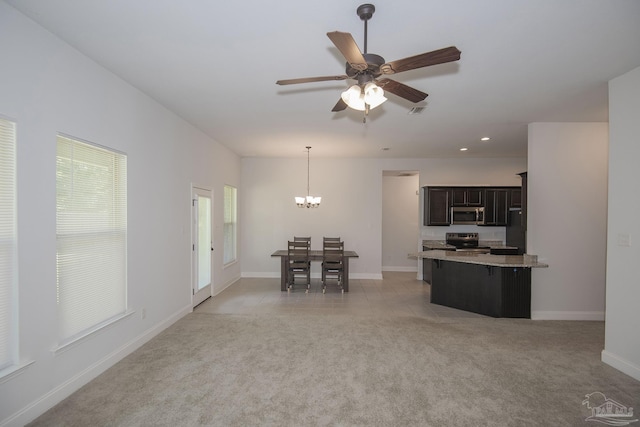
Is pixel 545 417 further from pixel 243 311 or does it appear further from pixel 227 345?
pixel 243 311

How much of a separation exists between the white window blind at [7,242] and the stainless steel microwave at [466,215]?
7068mm

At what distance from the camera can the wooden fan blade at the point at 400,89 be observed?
210 centimetres

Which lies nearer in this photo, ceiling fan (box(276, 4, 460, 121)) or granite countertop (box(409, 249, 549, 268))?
ceiling fan (box(276, 4, 460, 121))

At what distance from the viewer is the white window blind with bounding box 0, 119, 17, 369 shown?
80.0 inches

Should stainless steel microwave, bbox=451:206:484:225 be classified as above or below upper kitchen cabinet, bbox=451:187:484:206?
below

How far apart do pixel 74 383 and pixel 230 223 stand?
448 cm

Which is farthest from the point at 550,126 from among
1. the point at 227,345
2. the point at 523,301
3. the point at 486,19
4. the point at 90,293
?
the point at 90,293

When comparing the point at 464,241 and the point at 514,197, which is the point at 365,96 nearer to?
the point at 464,241

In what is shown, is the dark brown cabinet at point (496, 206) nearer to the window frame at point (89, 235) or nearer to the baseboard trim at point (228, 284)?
the baseboard trim at point (228, 284)

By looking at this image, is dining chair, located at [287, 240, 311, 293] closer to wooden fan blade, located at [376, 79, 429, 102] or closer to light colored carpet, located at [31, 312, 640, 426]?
light colored carpet, located at [31, 312, 640, 426]

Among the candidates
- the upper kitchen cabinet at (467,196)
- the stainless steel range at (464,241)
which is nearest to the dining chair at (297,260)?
the stainless steel range at (464,241)

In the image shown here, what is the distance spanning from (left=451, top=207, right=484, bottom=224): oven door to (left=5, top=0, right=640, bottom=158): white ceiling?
289 cm

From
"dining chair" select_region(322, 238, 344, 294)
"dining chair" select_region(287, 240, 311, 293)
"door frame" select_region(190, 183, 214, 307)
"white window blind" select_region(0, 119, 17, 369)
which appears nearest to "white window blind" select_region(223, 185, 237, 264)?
"door frame" select_region(190, 183, 214, 307)

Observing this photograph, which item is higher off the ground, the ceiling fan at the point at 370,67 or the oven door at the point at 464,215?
the ceiling fan at the point at 370,67
